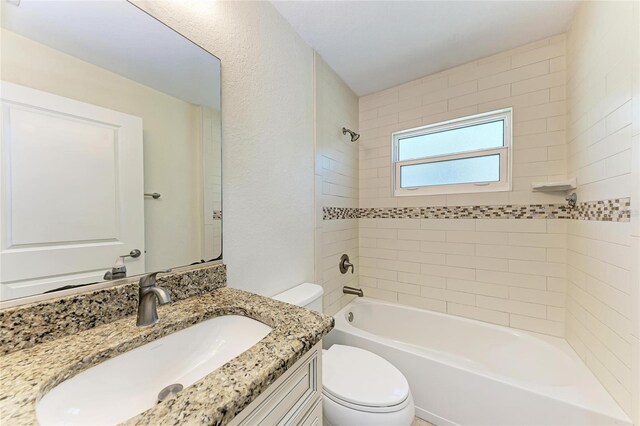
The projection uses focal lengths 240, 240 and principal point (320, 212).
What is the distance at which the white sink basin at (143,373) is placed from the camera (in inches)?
19.6

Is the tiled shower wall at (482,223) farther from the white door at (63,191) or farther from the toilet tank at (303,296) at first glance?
the white door at (63,191)

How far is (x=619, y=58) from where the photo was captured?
1.06 m

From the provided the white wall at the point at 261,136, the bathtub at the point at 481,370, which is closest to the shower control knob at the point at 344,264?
the bathtub at the point at 481,370

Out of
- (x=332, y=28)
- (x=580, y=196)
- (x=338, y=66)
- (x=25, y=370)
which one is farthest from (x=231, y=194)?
(x=580, y=196)

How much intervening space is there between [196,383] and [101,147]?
0.74 metres

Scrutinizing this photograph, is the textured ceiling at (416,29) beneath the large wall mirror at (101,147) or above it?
above

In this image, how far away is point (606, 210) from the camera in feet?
3.76

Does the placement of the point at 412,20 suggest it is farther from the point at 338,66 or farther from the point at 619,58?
the point at 619,58

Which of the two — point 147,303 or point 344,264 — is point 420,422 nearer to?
point 344,264

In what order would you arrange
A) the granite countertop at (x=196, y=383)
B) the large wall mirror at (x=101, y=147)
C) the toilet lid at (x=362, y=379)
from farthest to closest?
the toilet lid at (x=362, y=379)
the large wall mirror at (x=101, y=147)
the granite countertop at (x=196, y=383)

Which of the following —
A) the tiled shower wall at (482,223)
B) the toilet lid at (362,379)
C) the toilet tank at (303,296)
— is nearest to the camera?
the toilet lid at (362,379)

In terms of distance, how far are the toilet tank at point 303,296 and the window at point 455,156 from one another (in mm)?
1288

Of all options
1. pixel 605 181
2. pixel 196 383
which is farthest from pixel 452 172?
pixel 196 383

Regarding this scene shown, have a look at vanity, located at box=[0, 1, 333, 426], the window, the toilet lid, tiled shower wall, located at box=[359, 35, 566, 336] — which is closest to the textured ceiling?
tiled shower wall, located at box=[359, 35, 566, 336]
